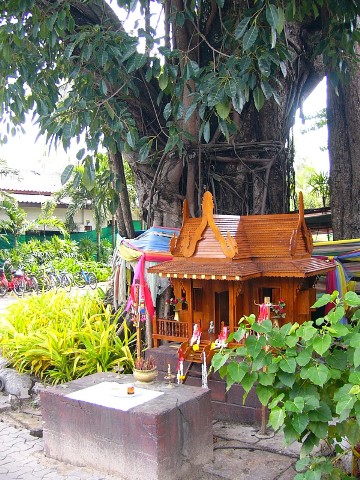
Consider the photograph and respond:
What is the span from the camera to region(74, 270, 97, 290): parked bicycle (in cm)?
1733

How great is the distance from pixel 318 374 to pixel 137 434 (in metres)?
1.77

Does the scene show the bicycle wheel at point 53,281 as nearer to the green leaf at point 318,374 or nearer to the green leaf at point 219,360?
the green leaf at point 219,360

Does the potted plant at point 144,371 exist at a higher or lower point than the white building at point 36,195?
lower

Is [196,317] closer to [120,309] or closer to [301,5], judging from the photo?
[120,309]

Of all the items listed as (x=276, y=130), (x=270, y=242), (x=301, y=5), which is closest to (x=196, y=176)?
(x=276, y=130)

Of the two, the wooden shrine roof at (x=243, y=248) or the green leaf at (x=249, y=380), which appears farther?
the wooden shrine roof at (x=243, y=248)

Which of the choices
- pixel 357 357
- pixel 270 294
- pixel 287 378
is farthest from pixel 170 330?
pixel 357 357

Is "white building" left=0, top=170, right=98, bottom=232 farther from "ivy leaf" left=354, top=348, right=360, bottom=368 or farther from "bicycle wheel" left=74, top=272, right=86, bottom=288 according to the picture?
"ivy leaf" left=354, top=348, right=360, bottom=368

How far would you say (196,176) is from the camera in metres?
6.64

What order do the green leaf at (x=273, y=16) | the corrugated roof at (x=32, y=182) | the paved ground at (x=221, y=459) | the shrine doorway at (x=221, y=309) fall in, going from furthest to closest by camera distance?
the corrugated roof at (x=32, y=182), the shrine doorway at (x=221, y=309), the green leaf at (x=273, y=16), the paved ground at (x=221, y=459)

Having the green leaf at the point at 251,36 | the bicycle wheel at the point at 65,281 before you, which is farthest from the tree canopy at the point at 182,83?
the bicycle wheel at the point at 65,281

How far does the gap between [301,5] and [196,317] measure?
3540 millimetres

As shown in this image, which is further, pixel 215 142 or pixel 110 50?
pixel 215 142

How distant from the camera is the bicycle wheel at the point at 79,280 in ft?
57.2
